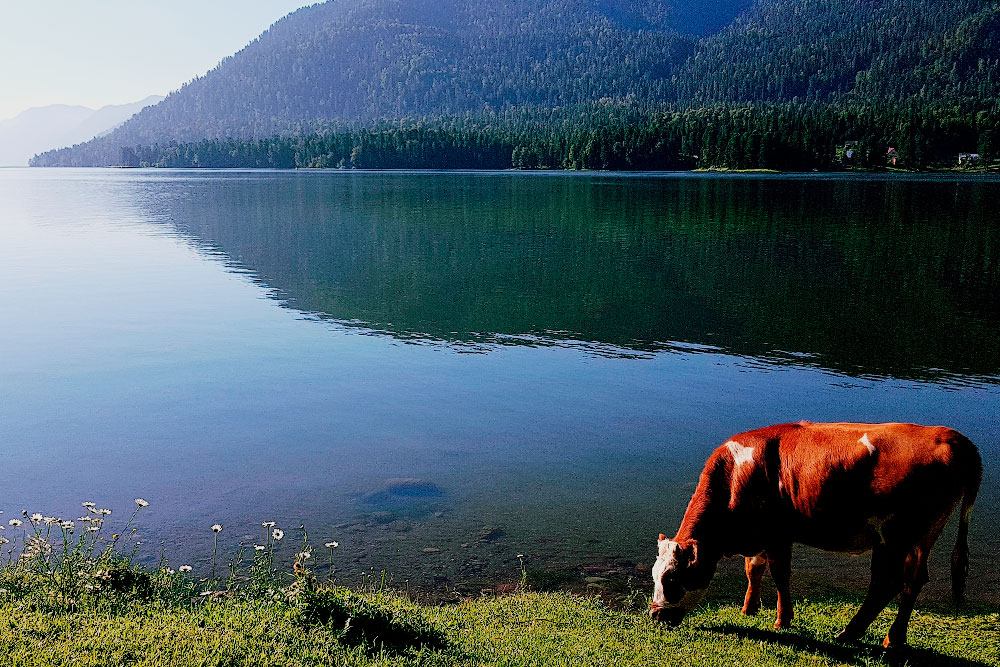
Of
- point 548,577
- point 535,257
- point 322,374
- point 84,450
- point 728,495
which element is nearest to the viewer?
point 728,495

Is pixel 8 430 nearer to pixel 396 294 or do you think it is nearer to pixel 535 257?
pixel 396 294

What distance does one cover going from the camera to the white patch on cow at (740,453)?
9.75 metres

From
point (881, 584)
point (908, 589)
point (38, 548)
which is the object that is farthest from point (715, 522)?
point (38, 548)

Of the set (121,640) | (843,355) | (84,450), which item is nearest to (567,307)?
(843,355)

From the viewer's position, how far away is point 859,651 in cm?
927

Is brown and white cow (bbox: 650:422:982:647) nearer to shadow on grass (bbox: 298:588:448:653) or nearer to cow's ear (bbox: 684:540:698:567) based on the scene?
Answer: cow's ear (bbox: 684:540:698:567)

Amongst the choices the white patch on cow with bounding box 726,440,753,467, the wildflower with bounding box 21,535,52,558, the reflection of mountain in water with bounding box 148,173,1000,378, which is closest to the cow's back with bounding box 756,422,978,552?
the white patch on cow with bounding box 726,440,753,467

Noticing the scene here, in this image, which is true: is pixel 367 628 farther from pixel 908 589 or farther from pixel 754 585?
pixel 908 589

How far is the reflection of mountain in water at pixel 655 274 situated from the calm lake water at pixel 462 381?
0.83ft

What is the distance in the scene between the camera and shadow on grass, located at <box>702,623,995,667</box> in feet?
29.8

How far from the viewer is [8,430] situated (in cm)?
1791

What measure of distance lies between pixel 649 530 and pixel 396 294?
24238 millimetres

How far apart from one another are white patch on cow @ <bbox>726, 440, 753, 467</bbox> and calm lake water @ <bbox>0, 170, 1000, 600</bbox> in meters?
3.10

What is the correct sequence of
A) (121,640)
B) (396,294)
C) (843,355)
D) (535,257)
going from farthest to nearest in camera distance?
(535,257)
(396,294)
(843,355)
(121,640)
